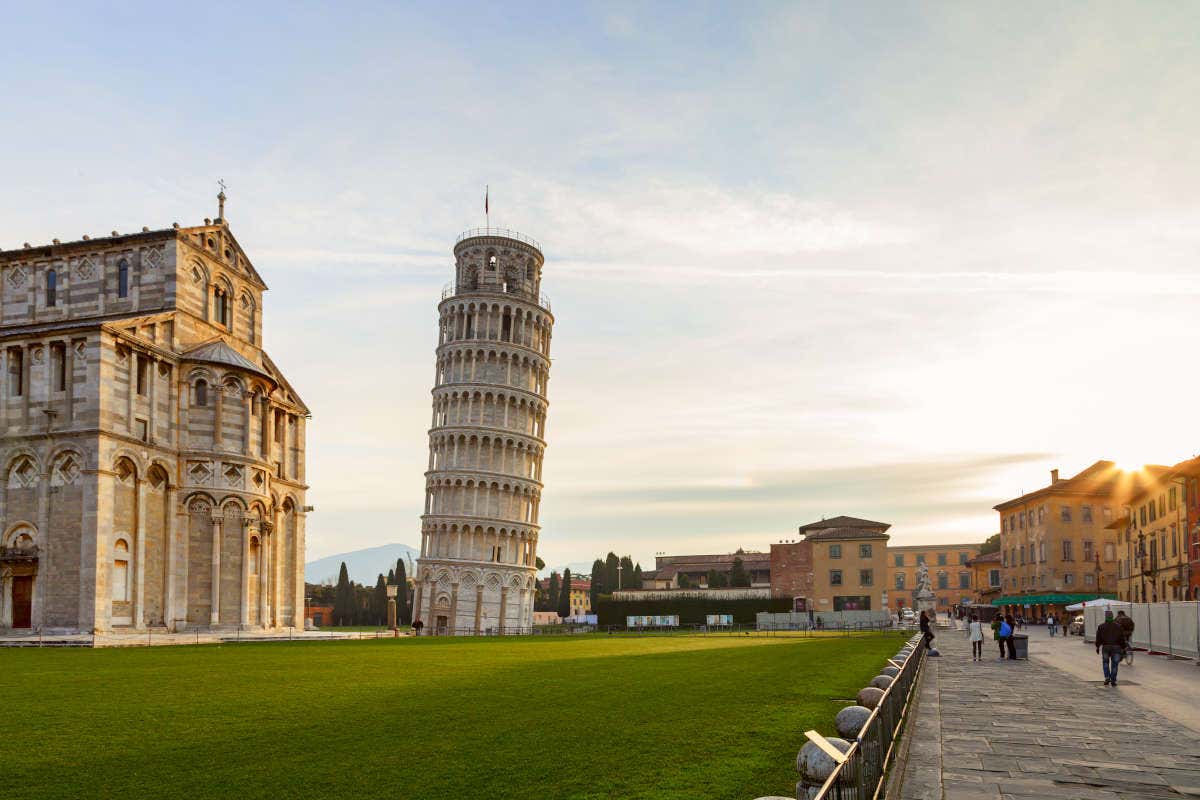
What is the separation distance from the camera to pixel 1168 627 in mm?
34812

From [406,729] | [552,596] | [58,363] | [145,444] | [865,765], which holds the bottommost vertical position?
[552,596]

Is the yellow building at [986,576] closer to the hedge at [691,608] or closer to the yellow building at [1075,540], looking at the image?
the yellow building at [1075,540]

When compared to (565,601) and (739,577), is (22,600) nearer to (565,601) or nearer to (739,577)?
(565,601)

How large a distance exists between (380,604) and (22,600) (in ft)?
233

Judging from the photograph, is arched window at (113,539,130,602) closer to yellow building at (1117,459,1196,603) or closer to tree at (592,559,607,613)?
→ yellow building at (1117,459,1196,603)

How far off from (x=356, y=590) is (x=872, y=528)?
56206 millimetres

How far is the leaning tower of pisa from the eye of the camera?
3233 inches

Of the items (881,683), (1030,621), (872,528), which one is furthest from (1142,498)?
(881,683)

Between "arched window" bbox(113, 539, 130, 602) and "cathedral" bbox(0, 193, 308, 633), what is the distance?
0.21 ft

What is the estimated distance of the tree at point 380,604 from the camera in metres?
107

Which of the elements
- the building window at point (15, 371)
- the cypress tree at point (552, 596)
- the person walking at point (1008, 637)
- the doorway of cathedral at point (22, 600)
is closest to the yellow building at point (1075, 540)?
the person walking at point (1008, 637)

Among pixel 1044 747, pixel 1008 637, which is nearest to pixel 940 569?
pixel 1008 637

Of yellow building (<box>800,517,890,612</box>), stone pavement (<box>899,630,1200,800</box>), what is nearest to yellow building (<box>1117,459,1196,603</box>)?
yellow building (<box>800,517,890,612</box>)

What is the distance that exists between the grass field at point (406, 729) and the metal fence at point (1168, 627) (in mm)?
15195
